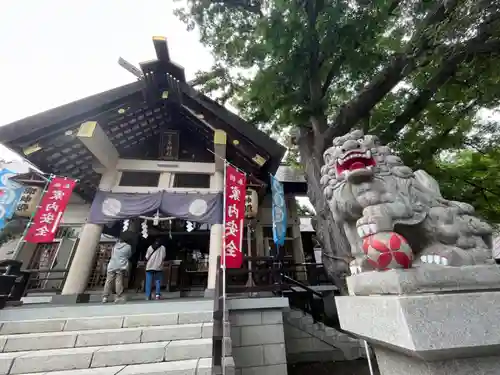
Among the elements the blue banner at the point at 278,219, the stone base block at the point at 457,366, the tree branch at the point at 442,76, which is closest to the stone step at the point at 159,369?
the stone base block at the point at 457,366

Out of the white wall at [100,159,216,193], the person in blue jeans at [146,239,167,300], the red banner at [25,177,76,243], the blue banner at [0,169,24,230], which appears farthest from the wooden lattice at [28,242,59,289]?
the person in blue jeans at [146,239,167,300]

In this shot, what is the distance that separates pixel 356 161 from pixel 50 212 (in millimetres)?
7619

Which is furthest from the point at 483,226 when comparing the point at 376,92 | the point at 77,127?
the point at 77,127

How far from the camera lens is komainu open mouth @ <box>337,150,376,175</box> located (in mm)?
2375

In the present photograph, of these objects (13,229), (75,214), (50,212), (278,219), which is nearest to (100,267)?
(75,214)

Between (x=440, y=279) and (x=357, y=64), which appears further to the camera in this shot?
(x=357, y=64)

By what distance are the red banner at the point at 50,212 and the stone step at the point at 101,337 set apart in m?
2.85

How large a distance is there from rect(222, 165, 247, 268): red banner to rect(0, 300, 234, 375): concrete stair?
1.39 meters

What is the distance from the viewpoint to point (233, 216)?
6.33 metres

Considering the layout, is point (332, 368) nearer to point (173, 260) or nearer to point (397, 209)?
point (397, 209)

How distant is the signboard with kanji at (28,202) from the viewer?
21.1 ft

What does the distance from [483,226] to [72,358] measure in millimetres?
5207

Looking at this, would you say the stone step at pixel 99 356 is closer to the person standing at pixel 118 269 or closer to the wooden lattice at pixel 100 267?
the person standing at pixel 118 269

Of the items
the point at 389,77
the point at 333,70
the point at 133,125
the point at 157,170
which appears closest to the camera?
the point at 389,77
